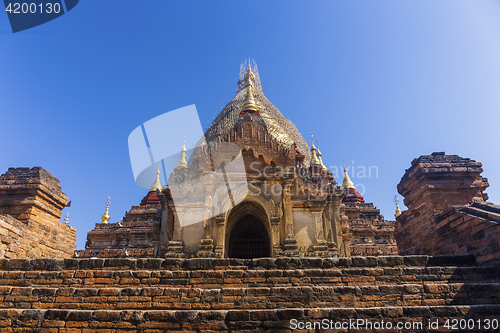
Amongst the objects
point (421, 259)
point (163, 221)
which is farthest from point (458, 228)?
point (163, 221)

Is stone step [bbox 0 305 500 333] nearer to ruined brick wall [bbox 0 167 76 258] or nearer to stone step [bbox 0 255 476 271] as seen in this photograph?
stone step [bbox 0 255 476 271]

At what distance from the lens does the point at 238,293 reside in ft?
17.5

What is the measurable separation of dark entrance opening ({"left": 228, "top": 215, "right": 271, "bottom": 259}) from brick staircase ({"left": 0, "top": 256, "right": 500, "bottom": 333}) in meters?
6.88

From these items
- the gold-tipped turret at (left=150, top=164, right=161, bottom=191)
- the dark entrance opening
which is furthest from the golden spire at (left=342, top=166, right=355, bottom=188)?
the dark entrance opening

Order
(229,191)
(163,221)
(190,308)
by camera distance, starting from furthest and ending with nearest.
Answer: (163,221) < (229,191) < (190,308)

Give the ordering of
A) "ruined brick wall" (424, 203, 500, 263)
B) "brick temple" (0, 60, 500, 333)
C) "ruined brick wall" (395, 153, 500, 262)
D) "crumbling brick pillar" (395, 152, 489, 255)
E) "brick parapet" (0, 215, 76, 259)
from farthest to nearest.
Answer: "crumbling brick pillar" (395, 152, 489, 255) → "brick parapet" (0, 215, 76, 259) → "ruined brick wall" (395, 153, 500, 262) → "ruined brick wall" (424, 203, 500, 263) → "brick temple" (0, 60, 500, 333)

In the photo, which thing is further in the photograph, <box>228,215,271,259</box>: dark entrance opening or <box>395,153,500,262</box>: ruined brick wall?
<box>228,215,271,259</box>: dark entrance opening

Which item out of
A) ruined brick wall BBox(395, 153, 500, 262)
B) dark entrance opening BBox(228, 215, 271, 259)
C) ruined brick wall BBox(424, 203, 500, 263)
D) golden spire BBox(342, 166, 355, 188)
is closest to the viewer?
ruined brick wall BBox(424, 203, 500, 263)

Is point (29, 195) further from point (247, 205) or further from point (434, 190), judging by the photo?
point (434, 190)

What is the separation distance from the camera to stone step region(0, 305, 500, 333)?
4730 millimetres

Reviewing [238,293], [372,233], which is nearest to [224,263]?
[238,293]

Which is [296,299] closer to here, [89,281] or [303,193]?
[89,281]

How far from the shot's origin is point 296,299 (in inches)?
209

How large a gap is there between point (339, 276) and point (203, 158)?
8.02 meters
